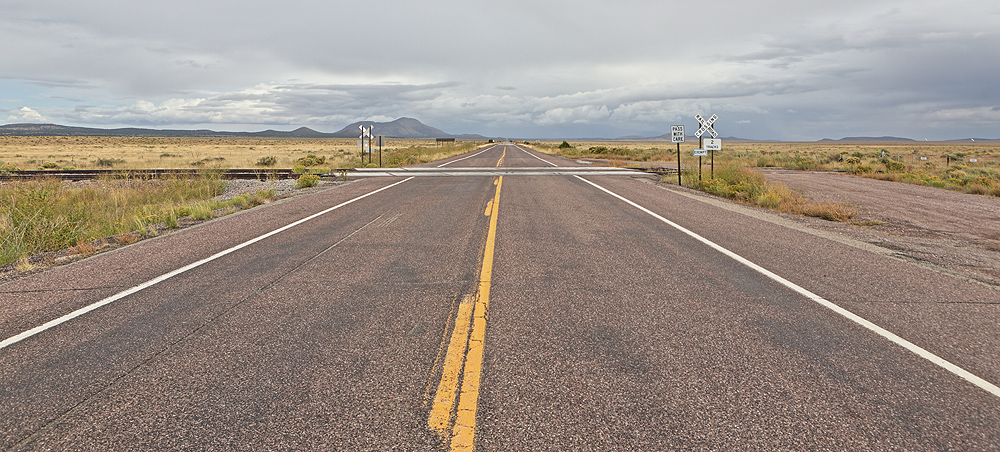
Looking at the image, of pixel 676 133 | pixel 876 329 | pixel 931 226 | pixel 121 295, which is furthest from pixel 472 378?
pixel 676 133

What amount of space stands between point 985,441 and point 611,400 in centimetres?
194

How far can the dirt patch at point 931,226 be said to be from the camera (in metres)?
7.32

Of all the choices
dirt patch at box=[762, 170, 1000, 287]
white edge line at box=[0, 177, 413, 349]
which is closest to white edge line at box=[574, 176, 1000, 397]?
dirt patch at box=[762, 170, 1000, 287]

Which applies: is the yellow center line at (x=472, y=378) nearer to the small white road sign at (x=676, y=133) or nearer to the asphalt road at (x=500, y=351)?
the asphalt road at (x=500, y=351)

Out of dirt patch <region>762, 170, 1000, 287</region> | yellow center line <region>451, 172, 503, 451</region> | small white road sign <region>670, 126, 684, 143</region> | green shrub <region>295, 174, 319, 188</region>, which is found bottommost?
yellow center line <region>451, 172, 503, 451</region>

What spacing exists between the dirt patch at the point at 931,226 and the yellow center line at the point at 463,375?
6010mm

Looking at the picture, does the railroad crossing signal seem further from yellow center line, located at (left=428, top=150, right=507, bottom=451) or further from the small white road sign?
yellow center line, located at (left=428, top=150, right=507, bottom=451)

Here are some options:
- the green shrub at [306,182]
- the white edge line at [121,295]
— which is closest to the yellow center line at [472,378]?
the white edge line at [121,295]

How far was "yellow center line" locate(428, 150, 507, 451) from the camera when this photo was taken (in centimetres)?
283

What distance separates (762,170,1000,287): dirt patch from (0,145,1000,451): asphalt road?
0.97m

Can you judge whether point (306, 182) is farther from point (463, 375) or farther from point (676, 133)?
point (463, 375)

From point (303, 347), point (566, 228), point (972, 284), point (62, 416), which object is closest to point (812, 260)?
point (972, 284)

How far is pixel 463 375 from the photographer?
3.46 m

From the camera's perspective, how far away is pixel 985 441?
2779 mm
